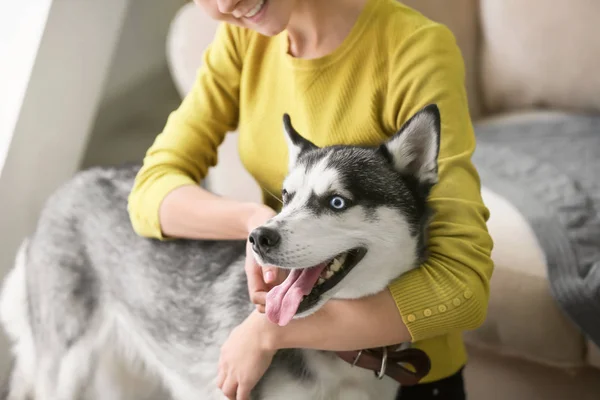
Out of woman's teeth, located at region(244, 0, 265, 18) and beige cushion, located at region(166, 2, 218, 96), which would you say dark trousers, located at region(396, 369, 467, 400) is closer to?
woman's teeth, located at region(244, 0, 265, 18)

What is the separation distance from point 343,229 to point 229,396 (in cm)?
25

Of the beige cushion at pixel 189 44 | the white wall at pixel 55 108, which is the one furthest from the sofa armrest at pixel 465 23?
the white wall at pixel 55 108

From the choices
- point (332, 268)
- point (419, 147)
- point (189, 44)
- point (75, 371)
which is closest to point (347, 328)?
point (332, 268)

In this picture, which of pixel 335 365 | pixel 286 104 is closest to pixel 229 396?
pixel 335 365

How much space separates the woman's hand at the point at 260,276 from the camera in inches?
26.6

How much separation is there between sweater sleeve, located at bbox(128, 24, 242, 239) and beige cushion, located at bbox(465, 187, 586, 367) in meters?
0.54

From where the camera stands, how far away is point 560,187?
118cm

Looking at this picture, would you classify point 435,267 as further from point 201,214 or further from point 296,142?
point 201,214

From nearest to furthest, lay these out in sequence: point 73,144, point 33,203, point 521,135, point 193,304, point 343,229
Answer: point 343,229 → point 193,304 → point 33,203 → point 73,144 → point 521,135

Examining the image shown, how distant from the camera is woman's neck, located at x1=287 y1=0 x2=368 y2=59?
2.41 feet

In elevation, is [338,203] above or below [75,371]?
above

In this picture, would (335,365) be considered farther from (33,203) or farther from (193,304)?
(33,203)

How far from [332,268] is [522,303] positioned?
0.60m

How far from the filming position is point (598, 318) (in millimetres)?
1024
